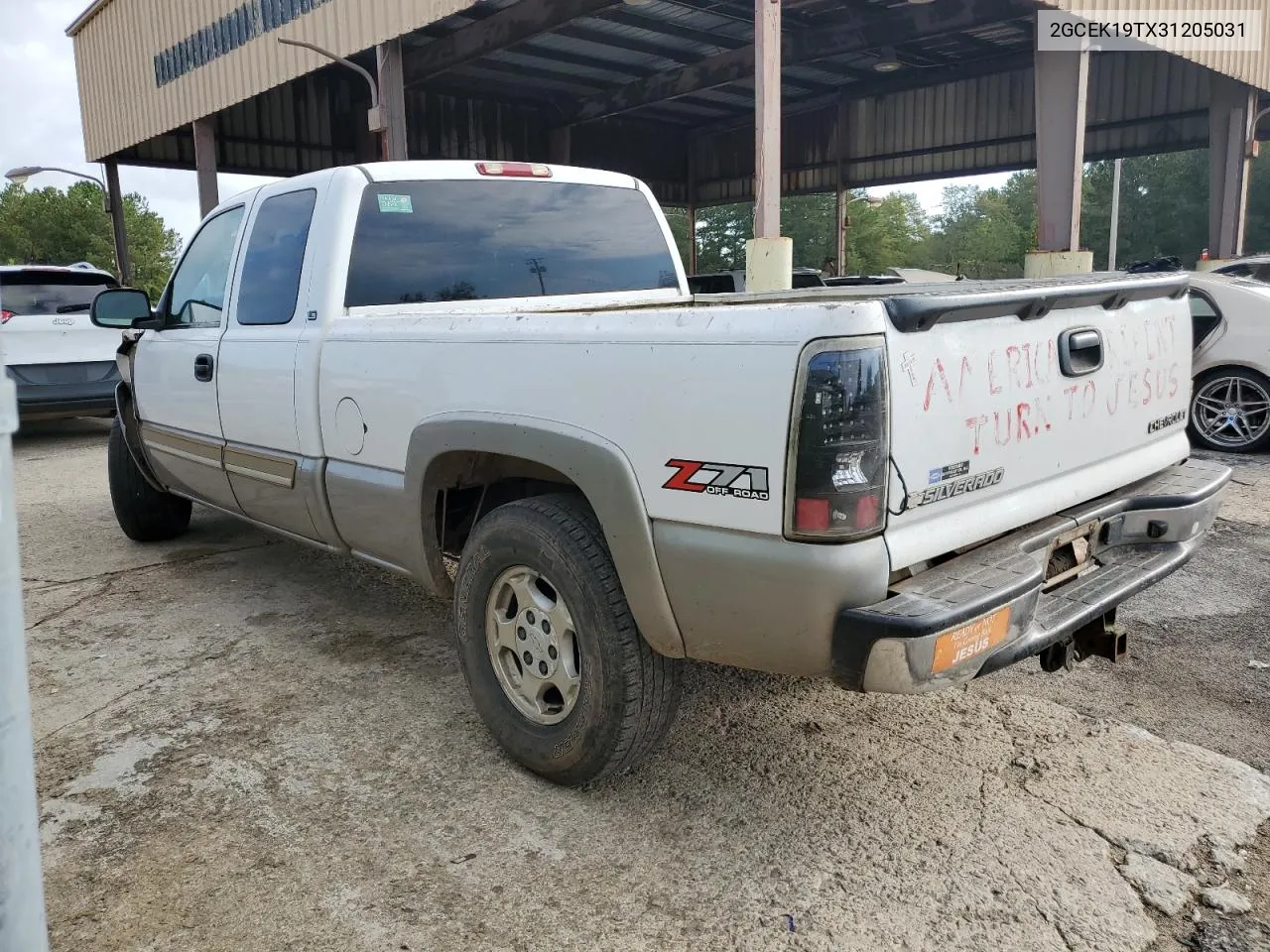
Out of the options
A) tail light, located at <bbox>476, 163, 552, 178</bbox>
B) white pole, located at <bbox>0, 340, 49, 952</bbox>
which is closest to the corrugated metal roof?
tail light, located at <bbox>476, 163, 552, 178</bbox>

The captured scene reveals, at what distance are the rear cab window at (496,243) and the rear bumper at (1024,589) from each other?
2252 mm

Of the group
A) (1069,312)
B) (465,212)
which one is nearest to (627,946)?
(1069,312)


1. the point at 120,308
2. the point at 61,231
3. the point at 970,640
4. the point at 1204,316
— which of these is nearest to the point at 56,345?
the point at 120,308

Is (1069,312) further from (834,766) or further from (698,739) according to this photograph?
(698,739)

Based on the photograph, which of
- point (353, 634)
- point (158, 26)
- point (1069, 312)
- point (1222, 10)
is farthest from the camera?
point (158, 26)

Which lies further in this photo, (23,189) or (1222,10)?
(23,189)

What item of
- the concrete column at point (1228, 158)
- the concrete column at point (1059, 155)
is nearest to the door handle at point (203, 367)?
the concrete column at point (1059, 155)

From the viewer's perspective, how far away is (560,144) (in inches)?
839

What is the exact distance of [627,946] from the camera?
219cm

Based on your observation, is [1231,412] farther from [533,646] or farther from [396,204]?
[533,646]

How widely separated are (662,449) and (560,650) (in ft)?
2.56

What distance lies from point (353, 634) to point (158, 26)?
55.9 ft

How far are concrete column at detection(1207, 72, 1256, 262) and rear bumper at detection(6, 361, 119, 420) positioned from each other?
56.5 feet

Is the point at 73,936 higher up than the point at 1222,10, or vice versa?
the point at 1222,10
